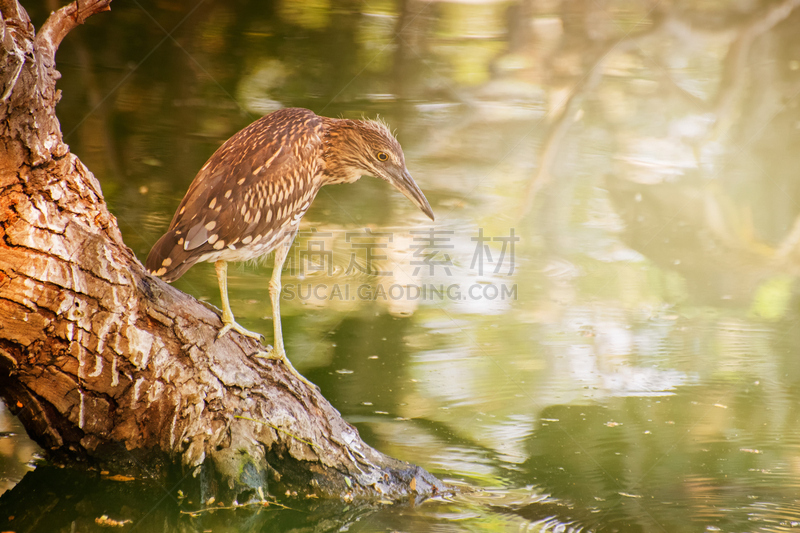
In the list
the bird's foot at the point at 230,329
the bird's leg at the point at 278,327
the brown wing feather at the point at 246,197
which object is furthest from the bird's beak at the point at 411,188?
the bird's foot at the point at 230,329

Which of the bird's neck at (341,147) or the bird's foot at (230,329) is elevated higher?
the bird's neck at (341,147)

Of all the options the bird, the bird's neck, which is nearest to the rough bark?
the bird

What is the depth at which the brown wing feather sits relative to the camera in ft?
8.44

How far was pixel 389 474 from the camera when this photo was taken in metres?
2.70

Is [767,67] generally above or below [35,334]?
above

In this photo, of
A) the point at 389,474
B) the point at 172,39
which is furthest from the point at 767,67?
the point at 389,474

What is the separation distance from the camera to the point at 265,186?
8.90 feet

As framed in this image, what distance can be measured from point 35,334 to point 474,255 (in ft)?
11.7

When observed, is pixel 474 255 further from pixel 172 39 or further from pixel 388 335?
pixel 172 39

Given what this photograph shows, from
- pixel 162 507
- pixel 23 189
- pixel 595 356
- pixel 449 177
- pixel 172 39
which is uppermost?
pixel 172 39

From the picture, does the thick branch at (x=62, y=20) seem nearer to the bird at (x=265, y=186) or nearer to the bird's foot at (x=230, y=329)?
the bird at (x=265, y=186)

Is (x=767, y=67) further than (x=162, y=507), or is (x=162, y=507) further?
(x=767, y=67)

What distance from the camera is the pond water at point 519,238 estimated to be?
292 centimetres

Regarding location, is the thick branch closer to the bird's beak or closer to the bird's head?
the bird's head
